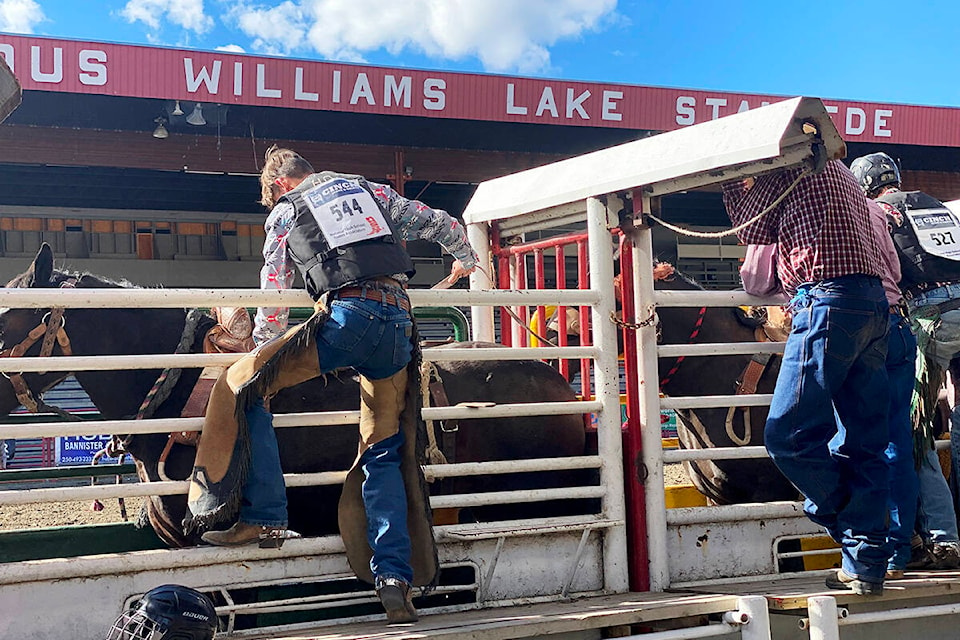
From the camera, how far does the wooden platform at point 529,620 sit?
2.89 m

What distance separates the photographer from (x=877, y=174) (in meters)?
4.38

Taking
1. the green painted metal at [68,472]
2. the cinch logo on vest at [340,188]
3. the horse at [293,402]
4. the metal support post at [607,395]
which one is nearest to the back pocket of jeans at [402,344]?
the cinch logo on vest at [340,188]

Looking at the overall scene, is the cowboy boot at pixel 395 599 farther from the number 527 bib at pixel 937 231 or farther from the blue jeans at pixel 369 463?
the number 527 bib at pixel 937 231

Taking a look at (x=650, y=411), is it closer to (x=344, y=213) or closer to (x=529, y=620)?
(x=529, y=620)

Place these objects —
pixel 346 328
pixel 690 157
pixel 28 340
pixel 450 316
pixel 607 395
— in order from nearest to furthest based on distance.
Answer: pixel 346 328
pixel 690 157
pixel 28 340
pixel 607 395
pixel 450 316

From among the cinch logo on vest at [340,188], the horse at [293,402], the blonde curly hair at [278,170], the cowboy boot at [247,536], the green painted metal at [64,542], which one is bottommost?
the green painted metal at [64,542]

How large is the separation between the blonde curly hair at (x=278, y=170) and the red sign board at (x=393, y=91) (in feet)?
26.2

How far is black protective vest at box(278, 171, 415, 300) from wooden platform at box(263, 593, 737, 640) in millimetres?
1224

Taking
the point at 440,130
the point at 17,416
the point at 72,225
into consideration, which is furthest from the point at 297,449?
the point at 72,225

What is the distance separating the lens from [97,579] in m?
3.06

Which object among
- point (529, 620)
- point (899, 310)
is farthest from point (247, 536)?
point (899, 310)

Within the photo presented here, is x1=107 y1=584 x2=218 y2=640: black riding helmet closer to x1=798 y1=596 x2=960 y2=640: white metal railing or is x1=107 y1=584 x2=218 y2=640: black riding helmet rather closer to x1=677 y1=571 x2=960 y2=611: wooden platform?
x1=677 y1=571 x2=960 y2=611: wooden platform

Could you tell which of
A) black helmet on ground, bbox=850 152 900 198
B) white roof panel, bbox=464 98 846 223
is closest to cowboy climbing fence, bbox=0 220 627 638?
white roof panel, bbox=464 98 846 223

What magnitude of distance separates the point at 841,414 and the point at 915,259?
0.98 m
